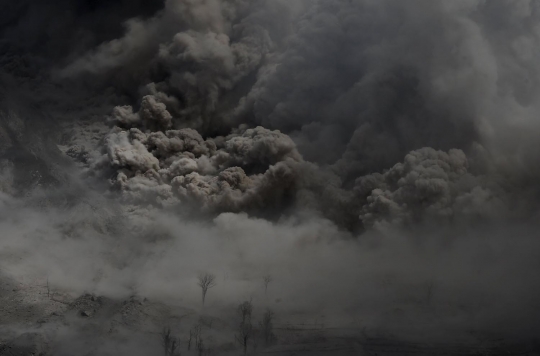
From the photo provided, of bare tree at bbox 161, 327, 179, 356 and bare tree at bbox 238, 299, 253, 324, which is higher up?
bare tree at bbox 238, 299, 253, 324

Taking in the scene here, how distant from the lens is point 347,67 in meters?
71.1

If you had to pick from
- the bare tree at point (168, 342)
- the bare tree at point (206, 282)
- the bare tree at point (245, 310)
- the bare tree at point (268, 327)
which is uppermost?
the bare tree at point (206, 282)

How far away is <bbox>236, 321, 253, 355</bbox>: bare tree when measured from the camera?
44.3 m

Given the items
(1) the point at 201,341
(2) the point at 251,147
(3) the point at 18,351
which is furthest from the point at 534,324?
(3) the point at 18,351

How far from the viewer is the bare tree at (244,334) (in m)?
44.3

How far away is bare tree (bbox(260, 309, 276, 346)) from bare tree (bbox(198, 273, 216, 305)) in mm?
5687

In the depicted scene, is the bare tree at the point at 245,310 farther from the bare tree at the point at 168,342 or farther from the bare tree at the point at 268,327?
the bare tree at the point at 168,342

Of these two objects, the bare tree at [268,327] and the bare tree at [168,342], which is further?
the bare tree at [268,327]

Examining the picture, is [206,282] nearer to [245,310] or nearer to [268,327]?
[245,310]

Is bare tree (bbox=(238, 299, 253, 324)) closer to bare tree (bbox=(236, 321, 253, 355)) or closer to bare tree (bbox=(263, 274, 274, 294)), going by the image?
bare tree (bbox=(236, 321, 253, 355))

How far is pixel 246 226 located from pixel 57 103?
3367 centimetres

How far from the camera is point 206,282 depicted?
5191cm

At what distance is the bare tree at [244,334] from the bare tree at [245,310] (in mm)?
417

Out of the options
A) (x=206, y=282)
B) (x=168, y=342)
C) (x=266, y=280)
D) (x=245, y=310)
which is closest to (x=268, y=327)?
(x=245, y=310)
